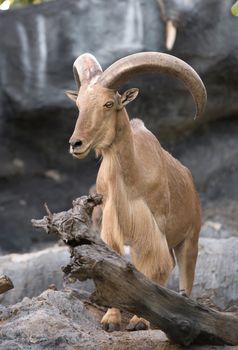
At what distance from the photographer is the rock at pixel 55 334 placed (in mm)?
5906

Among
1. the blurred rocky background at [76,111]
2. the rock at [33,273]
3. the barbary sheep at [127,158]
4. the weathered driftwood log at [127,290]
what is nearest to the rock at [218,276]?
the rock at [33,273]

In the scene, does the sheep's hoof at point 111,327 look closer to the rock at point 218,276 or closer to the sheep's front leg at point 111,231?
the sheep's front leg at point 111,231

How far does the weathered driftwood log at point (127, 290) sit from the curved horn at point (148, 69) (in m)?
1.86

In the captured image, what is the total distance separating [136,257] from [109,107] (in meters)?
1.25

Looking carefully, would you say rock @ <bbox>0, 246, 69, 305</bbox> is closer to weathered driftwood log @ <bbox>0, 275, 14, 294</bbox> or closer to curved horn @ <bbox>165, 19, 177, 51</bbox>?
curved horn @ <bbox>165, 19, 177, 51</bbox>

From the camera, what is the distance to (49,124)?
44.5 ft

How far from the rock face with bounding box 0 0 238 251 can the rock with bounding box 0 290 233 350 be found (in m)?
6.56

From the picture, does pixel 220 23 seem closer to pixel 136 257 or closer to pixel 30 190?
pixel 30 190

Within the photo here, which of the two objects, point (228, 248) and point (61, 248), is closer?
point (228, 248)

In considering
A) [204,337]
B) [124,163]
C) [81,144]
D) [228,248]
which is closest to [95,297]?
[204,337]

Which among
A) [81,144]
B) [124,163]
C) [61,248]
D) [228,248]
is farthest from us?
[61,248]

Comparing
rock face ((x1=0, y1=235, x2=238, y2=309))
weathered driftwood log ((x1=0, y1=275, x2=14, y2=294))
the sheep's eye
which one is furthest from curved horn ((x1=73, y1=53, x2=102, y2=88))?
rock face ((x1=0, y1=235, x2=238, y2=309))

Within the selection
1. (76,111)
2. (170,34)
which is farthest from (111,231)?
(170,34)

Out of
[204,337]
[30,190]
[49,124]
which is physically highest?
[204,337]
